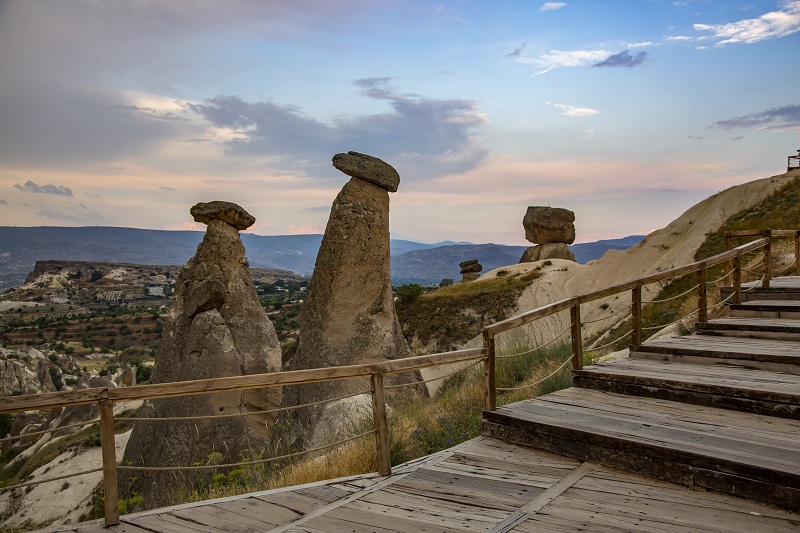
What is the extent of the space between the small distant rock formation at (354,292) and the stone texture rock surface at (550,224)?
34.4m

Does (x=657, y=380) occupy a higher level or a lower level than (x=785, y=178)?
lower

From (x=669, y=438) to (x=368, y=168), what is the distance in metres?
7.83

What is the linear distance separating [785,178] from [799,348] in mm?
28571

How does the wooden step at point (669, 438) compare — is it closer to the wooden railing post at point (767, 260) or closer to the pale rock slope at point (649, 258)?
the wooden railing post at point (767, 260)

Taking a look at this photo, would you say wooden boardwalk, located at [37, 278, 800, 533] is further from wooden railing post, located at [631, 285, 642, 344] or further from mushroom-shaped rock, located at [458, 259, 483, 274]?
mushroom-shaped rock, located at [458, 259, 483, 274]

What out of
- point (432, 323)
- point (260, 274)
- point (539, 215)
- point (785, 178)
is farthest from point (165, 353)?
point (260, 274)

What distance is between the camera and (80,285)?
9550cm

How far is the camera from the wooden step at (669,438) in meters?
3.48

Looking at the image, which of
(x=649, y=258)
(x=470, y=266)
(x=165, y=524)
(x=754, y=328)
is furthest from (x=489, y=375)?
(x=470, y=266)

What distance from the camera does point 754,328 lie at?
721 centimetres

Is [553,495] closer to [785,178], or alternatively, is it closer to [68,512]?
[68,512]

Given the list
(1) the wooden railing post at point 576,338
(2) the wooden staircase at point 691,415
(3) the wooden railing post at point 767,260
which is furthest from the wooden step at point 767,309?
(1) the wooden railing post at point 576,338

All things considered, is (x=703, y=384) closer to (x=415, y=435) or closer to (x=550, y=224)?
(x=415, y=435)

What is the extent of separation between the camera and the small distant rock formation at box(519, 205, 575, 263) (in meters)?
43.6
